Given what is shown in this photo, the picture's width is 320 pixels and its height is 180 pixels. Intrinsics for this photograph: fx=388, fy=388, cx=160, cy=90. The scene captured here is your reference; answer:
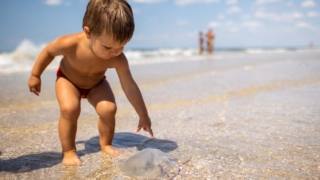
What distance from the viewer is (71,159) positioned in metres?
2.39

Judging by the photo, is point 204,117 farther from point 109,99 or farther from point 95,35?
point 95,35

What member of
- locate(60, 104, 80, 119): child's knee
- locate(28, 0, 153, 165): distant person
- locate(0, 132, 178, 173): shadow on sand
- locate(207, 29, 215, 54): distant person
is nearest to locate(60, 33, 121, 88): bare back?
locate(28, 0, 153, 165): distant person

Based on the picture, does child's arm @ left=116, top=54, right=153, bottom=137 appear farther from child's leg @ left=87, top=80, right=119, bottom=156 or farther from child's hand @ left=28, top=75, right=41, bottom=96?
child's hand @ left=28, top=75, right=41, bottom=96

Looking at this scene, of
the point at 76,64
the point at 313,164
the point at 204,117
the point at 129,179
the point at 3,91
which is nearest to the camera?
the point at 129,179

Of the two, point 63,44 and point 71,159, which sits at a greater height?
point 63,44

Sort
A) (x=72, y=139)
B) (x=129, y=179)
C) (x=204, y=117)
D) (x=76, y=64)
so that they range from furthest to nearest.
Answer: (x=204, y=117) < (x=76, y=64) < (x=72, y=139) < (x=129, y=179)

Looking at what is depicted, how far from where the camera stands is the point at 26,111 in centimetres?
393

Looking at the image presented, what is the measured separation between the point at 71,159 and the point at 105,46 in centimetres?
72

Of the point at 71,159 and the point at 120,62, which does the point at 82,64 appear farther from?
the point at 71,159

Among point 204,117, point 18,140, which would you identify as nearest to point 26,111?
point 18,140

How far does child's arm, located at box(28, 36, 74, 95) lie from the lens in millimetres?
2635

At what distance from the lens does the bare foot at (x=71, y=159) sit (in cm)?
235

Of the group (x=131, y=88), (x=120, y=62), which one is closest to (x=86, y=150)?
(x=131, y=88)

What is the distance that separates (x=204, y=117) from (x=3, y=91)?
2.97 meters
